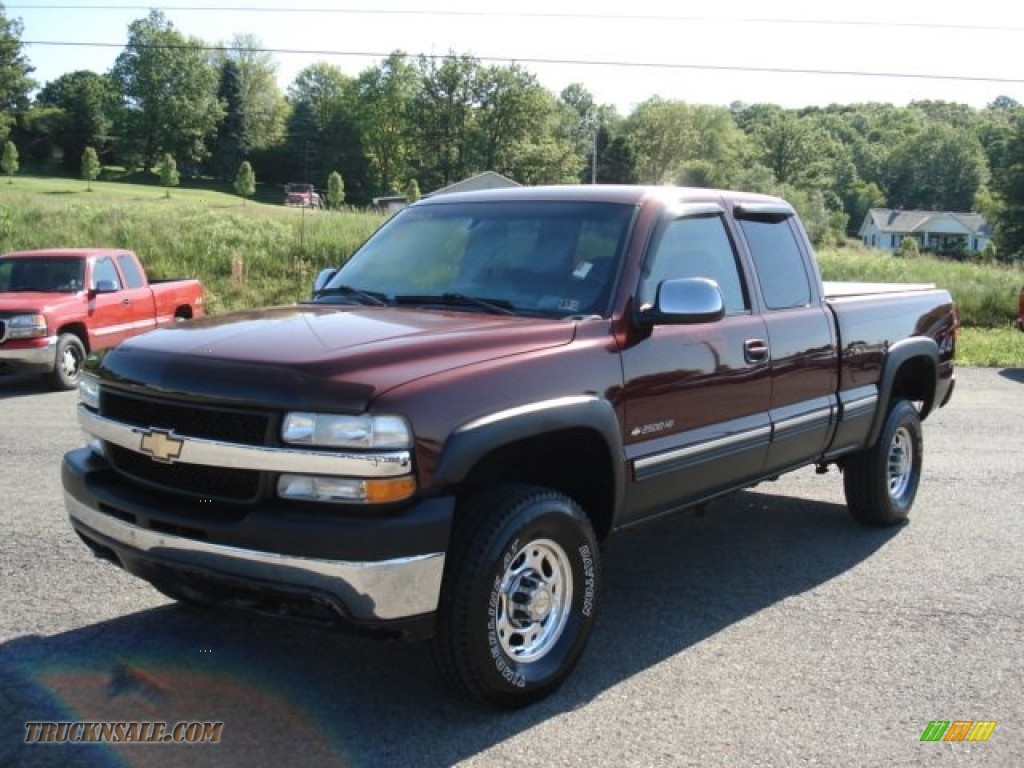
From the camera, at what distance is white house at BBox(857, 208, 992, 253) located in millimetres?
122206

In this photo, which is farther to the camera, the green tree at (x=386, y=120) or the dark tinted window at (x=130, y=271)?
the green tree at (x=386, y=120)

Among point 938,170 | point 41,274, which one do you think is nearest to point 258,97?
point 938,170

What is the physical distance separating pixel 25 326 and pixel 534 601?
9702 mm

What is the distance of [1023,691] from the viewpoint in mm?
3889

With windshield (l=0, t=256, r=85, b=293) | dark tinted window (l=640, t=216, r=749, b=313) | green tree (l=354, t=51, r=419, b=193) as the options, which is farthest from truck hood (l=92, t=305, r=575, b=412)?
green tree (l=354, t=51, r=419, b=193)

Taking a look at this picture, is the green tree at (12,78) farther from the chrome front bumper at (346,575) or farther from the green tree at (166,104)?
the chrome front bumper at (346,575)

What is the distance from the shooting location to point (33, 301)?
1170cm

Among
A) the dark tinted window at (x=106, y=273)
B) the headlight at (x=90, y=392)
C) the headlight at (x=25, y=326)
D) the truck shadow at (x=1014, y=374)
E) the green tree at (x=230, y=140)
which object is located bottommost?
the truck shadow at (x=1014, y=374)

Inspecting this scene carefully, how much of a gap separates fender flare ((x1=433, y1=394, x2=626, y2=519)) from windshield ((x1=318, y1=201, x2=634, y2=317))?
0.51 m

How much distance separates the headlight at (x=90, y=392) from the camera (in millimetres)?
3893

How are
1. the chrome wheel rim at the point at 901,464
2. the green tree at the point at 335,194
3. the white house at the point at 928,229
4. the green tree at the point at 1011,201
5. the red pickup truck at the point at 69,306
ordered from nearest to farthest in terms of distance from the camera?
the chrome wheel rim at the point at 901,464, the red pickup truck at the point at 69,306, the green tree at the point at 1011,201, the green tree at the point at 335,194, the white house at the point at 928,229

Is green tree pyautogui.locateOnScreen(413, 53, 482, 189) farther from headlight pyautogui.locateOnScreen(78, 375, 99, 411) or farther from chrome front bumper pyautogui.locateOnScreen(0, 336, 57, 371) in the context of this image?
headlight pyautogui.locateOnScreen(78, 375, 99, 411)

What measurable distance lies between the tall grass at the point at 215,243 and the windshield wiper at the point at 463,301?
16.7 meters

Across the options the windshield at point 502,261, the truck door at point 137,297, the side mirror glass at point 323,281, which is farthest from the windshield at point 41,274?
the windshield at point 502,261
